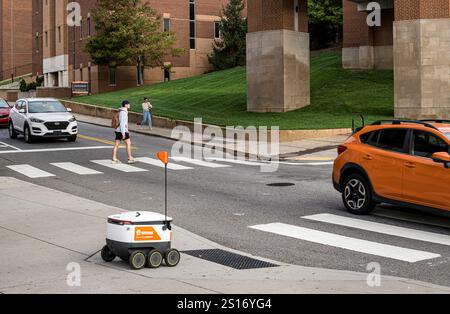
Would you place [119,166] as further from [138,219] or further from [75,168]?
[138,219]

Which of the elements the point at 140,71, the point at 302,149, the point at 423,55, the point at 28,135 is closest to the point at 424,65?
the point at 423,55

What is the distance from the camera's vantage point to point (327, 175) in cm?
1967

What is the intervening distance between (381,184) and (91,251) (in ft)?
18.6

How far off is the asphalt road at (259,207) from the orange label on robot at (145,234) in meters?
1.92

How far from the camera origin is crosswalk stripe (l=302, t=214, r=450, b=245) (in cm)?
1146

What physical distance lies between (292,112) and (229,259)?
2735 centimetres

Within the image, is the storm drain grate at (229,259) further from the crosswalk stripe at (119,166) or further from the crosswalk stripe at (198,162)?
the crosswalk stripe at (198,162)

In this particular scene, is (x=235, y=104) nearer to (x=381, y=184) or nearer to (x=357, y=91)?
(x=357, y=91)

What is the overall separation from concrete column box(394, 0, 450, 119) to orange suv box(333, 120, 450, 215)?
1899 centimetres

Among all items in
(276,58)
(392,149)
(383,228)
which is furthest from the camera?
(276,58)

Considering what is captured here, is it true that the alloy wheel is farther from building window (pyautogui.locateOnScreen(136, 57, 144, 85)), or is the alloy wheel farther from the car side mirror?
building window (pyautogui.locateOnScreen(136, 57, 144, 85))

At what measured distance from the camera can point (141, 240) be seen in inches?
363

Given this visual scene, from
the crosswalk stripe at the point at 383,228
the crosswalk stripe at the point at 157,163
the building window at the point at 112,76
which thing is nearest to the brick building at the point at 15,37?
the building window at the point at 112,76
